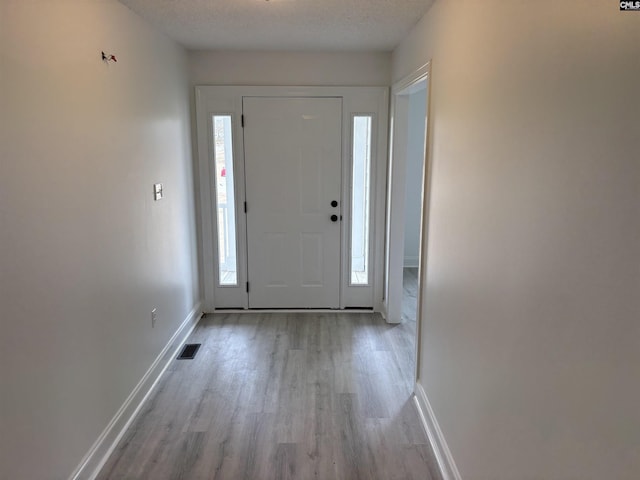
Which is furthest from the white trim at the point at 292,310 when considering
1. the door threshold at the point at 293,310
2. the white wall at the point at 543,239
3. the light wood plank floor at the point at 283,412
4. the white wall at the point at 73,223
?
the white wall at the point at 543,239

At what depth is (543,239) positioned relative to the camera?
1.24 meters

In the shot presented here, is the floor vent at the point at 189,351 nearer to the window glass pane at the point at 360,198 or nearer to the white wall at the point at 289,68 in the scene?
the window glass pane at the point at 360,198

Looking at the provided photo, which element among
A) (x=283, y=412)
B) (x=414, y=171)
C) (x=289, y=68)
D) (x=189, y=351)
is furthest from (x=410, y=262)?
(x=283, y=412)

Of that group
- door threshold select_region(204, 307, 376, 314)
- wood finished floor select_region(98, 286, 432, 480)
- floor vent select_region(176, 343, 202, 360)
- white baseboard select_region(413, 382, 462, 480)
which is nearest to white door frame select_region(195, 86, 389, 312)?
door threshold select_region(204, 307, 376, 314)

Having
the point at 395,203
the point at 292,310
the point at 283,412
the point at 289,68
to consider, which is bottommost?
the point at 283,412

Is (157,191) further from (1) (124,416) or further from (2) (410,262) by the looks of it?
(2) (410,262)

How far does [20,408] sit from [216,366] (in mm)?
1711

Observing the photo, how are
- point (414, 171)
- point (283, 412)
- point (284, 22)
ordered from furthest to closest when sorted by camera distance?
point (414, 171) → point (284, 22) → point (283, 412)

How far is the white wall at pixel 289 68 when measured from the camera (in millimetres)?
3846

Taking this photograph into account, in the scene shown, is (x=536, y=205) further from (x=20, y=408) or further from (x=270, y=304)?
(x=270, y=304)

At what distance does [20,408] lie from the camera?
162 centimetres

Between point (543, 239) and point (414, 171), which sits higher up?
point (414, 171)

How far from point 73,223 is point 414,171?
15.7 feet

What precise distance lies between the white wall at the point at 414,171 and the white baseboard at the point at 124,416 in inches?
130
